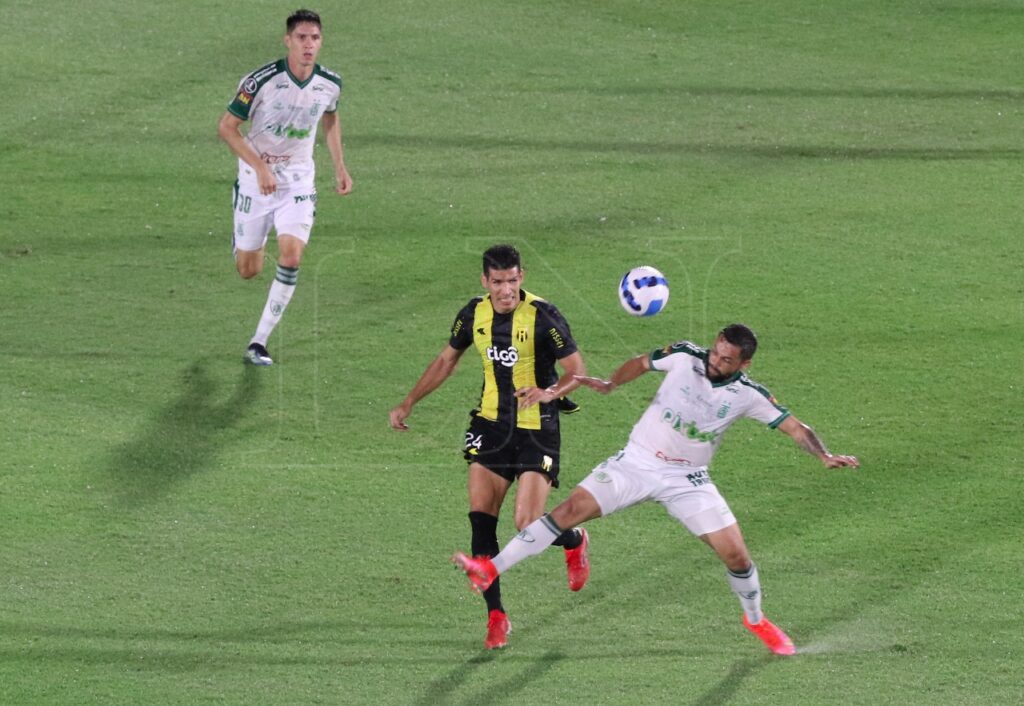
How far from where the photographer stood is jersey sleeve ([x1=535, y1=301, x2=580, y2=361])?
10.2 m

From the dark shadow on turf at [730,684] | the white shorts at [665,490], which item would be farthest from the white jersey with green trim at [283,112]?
the dark shadow on turf at [730,684]

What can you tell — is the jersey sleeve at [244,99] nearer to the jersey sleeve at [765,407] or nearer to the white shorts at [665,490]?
the white shorts at [665,490]

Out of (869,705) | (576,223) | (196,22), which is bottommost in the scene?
(869,705)

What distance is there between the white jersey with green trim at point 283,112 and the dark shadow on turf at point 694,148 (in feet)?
12.5

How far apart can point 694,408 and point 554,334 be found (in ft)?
3.08

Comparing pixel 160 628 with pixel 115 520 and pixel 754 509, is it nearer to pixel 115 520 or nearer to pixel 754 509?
pixel 115 520

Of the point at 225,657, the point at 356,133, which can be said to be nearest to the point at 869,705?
the point at 225,657

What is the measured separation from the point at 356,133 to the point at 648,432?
786 centimetres

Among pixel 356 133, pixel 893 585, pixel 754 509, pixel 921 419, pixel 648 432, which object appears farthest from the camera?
pixel 356 133

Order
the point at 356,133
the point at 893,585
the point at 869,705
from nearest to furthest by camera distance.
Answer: the point at 869,705 < the point at 893,585 < the point at 356,133

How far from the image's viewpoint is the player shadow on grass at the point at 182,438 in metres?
11.8

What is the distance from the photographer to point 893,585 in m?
10.7

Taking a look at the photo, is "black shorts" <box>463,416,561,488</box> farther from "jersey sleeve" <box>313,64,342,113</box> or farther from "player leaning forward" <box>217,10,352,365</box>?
"jersey sleeve" <box>313,64,342,113</box>

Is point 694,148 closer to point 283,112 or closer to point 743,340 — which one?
point 283,112
